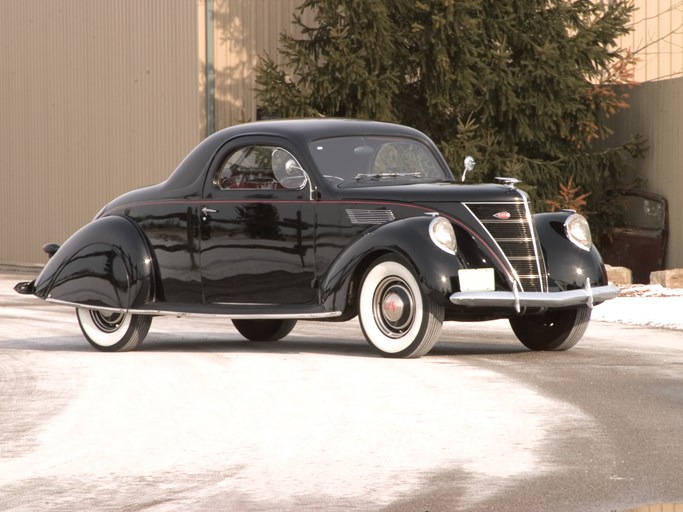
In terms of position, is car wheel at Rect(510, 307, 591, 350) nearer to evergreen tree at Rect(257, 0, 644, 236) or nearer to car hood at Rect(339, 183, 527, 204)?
car hood at Rect(339, 183, 527, 204)

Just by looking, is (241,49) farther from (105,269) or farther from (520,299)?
(520,299)

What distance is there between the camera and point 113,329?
41.5 feet

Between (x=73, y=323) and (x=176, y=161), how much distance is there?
11.8 meters

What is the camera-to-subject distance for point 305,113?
22906 mm

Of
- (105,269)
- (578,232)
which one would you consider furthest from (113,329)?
(578,232)

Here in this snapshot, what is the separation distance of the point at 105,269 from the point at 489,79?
11.6 meters

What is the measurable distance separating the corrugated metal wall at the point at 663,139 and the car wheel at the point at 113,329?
1104cm

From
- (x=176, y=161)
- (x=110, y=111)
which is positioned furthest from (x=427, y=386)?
(x=110, y=111)

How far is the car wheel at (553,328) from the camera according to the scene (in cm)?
1182

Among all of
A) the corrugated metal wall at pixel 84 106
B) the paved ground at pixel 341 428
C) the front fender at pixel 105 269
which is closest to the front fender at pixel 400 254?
the paved ground at pixel 341 428

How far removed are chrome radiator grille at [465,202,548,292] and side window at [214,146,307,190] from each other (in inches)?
62.0

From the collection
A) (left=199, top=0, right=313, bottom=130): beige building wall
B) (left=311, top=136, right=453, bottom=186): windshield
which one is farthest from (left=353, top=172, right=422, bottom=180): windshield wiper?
(left=199, top=0, right=313, bottom=130): beige building wall

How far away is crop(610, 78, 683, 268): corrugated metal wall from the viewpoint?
21.6 m

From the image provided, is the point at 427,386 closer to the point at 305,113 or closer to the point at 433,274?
the point at 433,274
